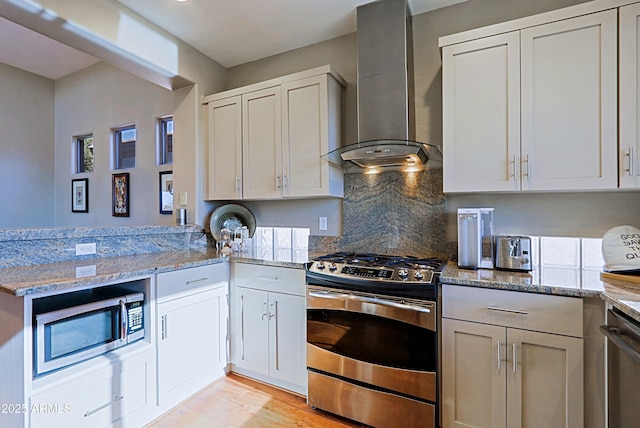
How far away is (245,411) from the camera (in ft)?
6.64

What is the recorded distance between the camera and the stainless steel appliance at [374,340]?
5.54 feet

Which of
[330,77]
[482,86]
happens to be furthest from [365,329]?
[330,77]

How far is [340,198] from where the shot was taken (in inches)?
104

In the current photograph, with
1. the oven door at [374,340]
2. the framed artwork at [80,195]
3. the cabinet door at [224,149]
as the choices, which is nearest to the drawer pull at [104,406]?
the oven door at [374,340]

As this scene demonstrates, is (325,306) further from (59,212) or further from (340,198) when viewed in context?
(59,212)

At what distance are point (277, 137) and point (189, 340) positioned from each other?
166cm

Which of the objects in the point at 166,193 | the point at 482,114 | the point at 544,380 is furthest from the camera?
the point at 166,193

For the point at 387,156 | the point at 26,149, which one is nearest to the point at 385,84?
the point at 387,156

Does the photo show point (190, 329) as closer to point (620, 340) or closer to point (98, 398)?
point (98, 398)

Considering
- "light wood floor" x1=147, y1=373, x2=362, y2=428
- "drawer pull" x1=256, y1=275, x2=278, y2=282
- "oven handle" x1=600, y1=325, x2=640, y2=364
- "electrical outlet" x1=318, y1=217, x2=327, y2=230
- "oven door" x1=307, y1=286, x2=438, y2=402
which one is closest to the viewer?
"oven handle" x1=600, y1=325, x2=640, y2=364

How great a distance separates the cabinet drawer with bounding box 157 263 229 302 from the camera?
1.97 metres

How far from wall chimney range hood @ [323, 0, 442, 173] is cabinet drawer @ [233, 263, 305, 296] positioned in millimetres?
912

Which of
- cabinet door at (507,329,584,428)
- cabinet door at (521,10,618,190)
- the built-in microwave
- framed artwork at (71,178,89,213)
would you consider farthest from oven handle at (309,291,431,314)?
framed artwork at (71,178,89,213)

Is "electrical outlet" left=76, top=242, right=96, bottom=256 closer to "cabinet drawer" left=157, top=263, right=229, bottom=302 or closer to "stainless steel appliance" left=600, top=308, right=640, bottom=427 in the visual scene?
"cabinet drawer" left=157, top=263, right=229, bottom=302
